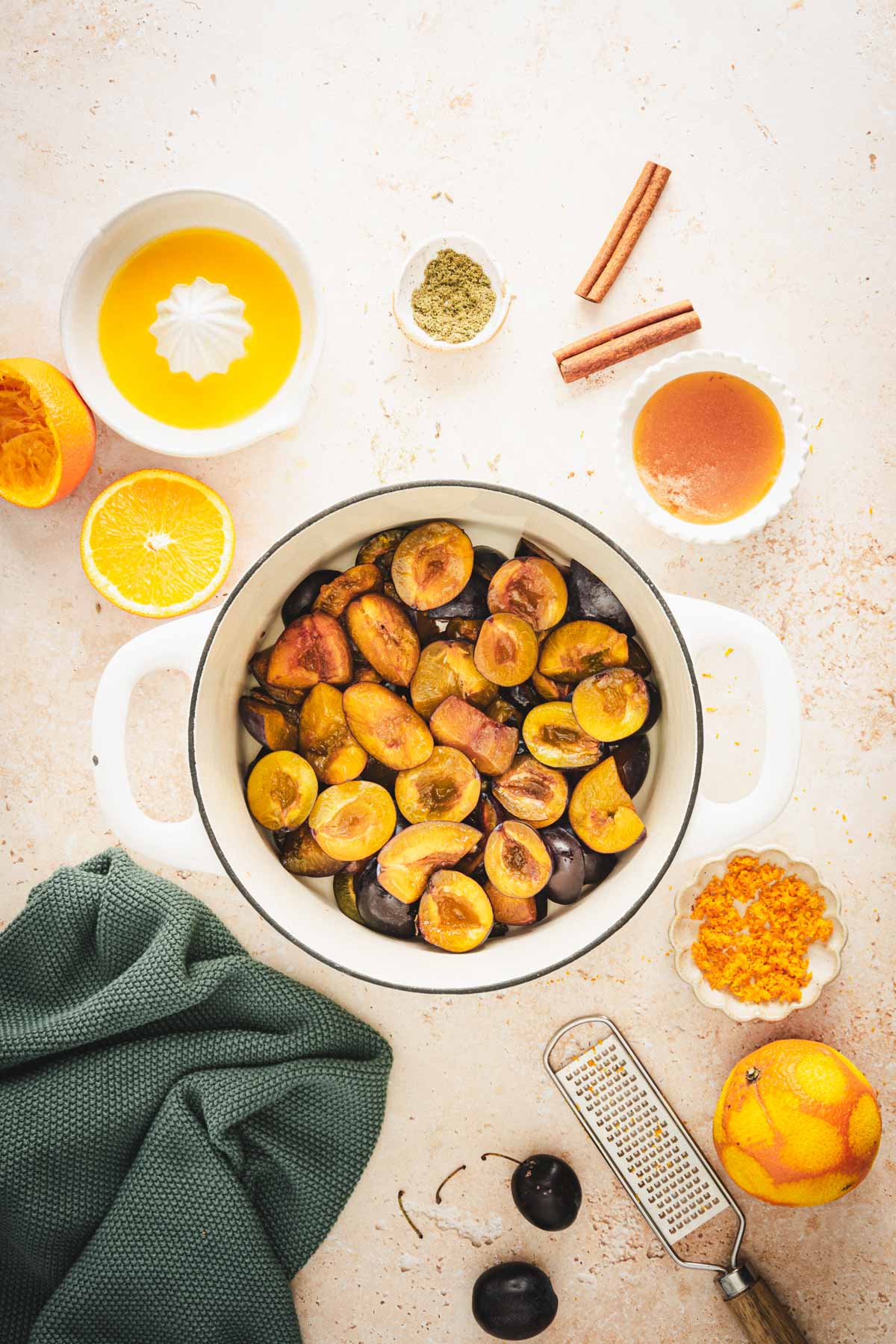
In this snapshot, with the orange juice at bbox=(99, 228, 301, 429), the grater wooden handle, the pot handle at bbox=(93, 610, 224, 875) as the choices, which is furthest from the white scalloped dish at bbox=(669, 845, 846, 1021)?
the orange juice at bbox=(99, 228, 301, 429)

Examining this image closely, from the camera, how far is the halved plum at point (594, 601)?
0.99m

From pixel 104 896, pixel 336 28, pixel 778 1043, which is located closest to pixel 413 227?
pixel 336 28

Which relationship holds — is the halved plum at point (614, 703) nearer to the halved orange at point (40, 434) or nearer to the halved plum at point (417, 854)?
the halved plum at point (417, 854)

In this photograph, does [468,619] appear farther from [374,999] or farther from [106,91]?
[106,91]

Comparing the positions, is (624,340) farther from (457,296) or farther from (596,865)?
(596,865)

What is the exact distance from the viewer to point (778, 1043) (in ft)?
3.60

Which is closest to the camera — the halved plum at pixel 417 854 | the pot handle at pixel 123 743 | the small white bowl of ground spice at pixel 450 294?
the pot handle at pixel 123 743

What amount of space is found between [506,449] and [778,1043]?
81cm

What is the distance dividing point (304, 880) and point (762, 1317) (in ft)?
2.61

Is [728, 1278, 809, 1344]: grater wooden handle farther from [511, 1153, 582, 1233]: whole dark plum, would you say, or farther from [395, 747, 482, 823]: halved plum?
[395, 747, 482, 823]: halved plum

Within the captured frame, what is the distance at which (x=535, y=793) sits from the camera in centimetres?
101

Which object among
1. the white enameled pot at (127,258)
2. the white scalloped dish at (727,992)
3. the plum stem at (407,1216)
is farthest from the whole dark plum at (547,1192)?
the white enameled pot at (127,258)

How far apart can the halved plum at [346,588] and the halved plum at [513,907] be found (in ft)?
1.18

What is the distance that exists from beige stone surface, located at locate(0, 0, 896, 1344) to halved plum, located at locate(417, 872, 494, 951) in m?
0.21
